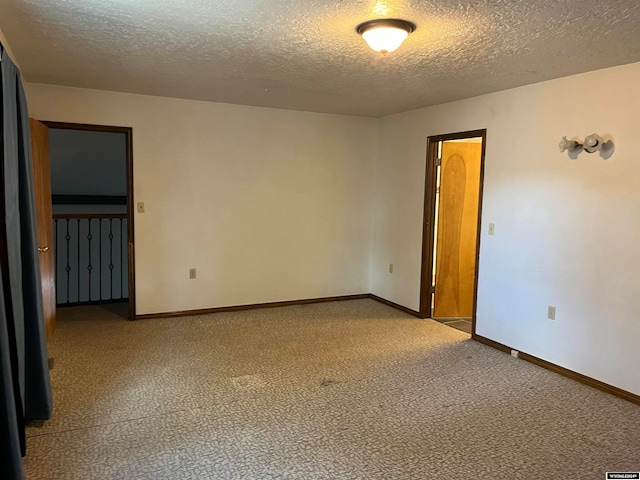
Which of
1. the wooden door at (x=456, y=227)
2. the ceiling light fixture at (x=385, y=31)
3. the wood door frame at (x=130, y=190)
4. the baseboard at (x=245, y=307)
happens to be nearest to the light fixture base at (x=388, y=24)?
the ceiling light fixture at (x=385, y=31)

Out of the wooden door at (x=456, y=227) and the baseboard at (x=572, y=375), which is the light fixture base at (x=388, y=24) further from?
the baseboard at (x=572, y=375)

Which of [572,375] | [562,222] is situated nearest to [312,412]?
[572,375]

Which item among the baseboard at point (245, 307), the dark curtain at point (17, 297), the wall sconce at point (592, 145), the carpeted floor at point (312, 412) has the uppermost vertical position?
the wall sconce at point (592, 145)

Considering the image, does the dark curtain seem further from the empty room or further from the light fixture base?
the light fixture base

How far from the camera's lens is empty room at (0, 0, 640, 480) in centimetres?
241

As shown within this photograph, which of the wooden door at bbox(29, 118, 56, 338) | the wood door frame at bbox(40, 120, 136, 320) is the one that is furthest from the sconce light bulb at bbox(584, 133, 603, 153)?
the wooden door at bbox(29, 118, 56, 338)

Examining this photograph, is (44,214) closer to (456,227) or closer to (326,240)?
(326,240)

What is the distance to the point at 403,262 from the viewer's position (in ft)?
18.0

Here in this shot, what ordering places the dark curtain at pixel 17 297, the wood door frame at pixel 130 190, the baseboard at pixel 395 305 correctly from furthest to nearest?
the baseboard at pixel 395 305 → the wood door frame at pixel 130 190 → the dark curtain at pixel 17 297

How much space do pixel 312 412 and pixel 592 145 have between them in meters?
2.74

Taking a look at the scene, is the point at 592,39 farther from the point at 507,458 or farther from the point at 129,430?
the point at 129,430

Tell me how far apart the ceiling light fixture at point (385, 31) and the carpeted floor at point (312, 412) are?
223 cm

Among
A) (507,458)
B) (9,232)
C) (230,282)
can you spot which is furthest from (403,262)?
(9,232)

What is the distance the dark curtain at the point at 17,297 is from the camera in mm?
1905
